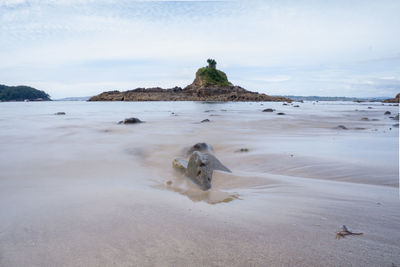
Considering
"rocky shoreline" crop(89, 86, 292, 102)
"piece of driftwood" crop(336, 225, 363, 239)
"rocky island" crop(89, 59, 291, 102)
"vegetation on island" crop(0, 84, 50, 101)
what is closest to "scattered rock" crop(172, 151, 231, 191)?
"piece of driftwood" crop(336, 225, 363, 239)

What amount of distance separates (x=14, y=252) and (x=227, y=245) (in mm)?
1445

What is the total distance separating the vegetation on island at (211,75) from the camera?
301ft

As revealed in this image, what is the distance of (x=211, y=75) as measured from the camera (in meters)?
94.0

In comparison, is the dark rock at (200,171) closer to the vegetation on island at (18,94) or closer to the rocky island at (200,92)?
the rocky island at (200,92)

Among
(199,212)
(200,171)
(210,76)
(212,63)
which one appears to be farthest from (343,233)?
(212,63)

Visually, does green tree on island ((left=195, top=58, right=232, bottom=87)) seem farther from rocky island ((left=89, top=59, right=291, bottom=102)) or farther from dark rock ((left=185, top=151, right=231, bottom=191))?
dark rock ((left=185, top=151, right=231, bottom=191))

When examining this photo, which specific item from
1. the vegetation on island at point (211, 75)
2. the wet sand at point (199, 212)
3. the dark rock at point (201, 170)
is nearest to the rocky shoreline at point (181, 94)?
the vegetation on island at point (211, 75)

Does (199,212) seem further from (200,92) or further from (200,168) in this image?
Result: (200,92)

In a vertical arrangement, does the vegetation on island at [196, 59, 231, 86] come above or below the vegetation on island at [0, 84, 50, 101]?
above

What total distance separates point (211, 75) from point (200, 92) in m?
13.4

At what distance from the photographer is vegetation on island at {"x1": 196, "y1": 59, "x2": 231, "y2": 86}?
91.8m

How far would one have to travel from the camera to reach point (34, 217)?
7.14ft

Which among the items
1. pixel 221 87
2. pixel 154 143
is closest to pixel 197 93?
pixel 221 87

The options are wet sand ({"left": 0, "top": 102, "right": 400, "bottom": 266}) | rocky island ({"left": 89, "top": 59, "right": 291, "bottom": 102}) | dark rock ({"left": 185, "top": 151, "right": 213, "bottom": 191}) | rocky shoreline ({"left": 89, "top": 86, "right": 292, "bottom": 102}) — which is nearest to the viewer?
wet sand ({"left": 0, "top": 102, "right": 400, "bottom": 266})
